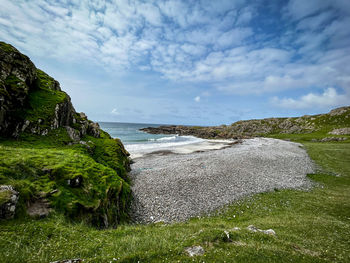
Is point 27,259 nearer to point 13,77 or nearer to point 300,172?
point 13,77

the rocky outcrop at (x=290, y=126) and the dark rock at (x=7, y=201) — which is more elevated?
the rocky outcrop at (x=290, y=126)

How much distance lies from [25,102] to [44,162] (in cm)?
1207

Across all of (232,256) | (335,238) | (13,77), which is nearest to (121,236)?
(232,256)

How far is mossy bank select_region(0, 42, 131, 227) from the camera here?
29.3 feet

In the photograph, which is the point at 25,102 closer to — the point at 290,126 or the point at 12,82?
the point at 12,82

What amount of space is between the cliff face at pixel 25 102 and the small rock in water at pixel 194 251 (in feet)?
69.0

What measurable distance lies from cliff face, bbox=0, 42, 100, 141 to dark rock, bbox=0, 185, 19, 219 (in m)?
11.6

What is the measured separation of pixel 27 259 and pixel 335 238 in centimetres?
1800

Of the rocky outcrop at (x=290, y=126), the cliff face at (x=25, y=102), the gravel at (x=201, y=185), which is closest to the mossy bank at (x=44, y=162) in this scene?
the cliff face at (x=25, y=102)

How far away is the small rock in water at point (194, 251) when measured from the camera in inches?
283

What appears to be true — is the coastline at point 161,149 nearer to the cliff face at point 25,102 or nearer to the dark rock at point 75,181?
the cliff face at point 25,102

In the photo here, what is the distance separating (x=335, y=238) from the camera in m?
9.96

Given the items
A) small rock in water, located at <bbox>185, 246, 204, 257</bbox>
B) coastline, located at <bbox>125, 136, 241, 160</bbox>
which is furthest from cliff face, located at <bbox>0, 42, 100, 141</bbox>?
coastline, located at <bbox>125, 136, 241, 160</bbox>

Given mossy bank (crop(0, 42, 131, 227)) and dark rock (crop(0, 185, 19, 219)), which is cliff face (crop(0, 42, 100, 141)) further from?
dark rock (crop(0, 185, 19, 219))
